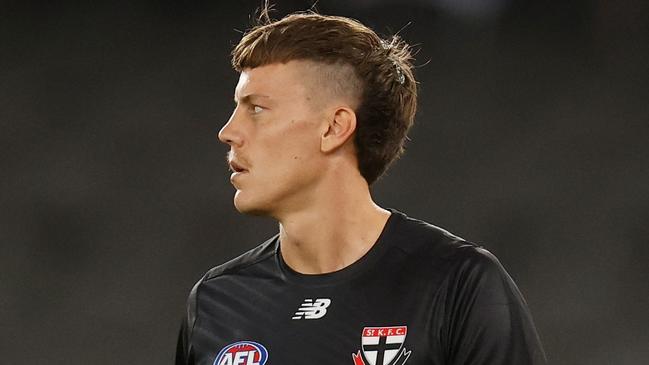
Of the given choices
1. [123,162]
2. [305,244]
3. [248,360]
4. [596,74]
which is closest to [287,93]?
[305,244]

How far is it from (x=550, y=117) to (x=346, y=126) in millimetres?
2785

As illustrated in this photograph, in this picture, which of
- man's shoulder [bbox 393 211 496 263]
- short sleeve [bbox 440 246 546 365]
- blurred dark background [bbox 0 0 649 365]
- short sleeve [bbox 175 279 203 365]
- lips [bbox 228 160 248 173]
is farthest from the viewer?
blurred dark background [bbox 0 0 649 365]

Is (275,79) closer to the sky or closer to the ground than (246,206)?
closer to the sky

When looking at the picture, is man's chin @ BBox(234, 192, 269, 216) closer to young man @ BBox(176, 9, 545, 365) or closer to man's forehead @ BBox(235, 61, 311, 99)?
young man @ BBox(176, 9, 545, 365)

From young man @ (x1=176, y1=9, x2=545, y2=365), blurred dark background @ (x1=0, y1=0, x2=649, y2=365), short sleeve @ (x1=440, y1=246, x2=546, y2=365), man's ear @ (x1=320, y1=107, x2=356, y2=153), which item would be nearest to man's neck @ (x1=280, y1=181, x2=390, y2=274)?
young man @ (x1=176, y1=9, x2=545, y2=365)

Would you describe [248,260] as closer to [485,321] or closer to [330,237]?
[330,237]

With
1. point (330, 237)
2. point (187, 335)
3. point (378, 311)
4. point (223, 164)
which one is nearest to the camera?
point (378, 311)

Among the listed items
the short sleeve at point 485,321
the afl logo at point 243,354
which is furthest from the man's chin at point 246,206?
the short sleeve at point 485,321

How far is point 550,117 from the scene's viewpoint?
4.77 meters

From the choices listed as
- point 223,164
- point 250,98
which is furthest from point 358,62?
point 223,164

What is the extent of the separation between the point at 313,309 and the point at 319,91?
1.44 feet

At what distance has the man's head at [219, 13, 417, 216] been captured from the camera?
83.8 inches

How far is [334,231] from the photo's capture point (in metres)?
2.14

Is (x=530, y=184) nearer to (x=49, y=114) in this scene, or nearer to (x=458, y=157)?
(x=458, y=157)
